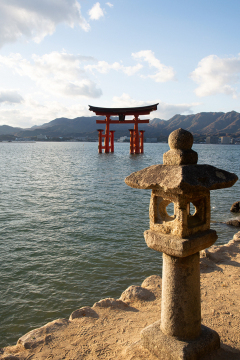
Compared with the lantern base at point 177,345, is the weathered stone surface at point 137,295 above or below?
below

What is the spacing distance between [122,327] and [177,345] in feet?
4.59

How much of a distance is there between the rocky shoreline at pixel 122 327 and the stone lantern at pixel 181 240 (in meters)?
0.30

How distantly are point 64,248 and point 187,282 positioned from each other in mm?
5996

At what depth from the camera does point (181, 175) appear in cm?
286

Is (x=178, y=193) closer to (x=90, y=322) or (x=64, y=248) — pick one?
(x=90, y=322)

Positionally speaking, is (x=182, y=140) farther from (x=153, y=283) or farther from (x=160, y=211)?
(x=153, y=283)

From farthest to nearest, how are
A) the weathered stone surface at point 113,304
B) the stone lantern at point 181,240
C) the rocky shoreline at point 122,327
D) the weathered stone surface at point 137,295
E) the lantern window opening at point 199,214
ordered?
the weathered stone surface at point 137,295
the weathered stone surface at point 113,304
the rocky shoreline at point 122,327
the lantern window opening at point 199,214
the stone lantern at point 181,240

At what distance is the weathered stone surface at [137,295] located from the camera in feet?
17.0

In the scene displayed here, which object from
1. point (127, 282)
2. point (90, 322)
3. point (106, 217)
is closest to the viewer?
point (90, 322)

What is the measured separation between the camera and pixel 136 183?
128 inches

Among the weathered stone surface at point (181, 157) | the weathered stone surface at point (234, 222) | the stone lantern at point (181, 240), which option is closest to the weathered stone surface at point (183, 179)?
the stone lantern at point (181, 240)

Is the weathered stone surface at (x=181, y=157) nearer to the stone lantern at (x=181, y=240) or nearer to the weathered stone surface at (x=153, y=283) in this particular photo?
the stone lantern at (x=181, y=240)

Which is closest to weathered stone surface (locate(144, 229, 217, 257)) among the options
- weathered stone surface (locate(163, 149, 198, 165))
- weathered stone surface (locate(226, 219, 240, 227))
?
weathered stone surface (locate(163, 149, 198, 165))

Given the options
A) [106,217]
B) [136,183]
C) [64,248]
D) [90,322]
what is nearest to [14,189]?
[106,217]
